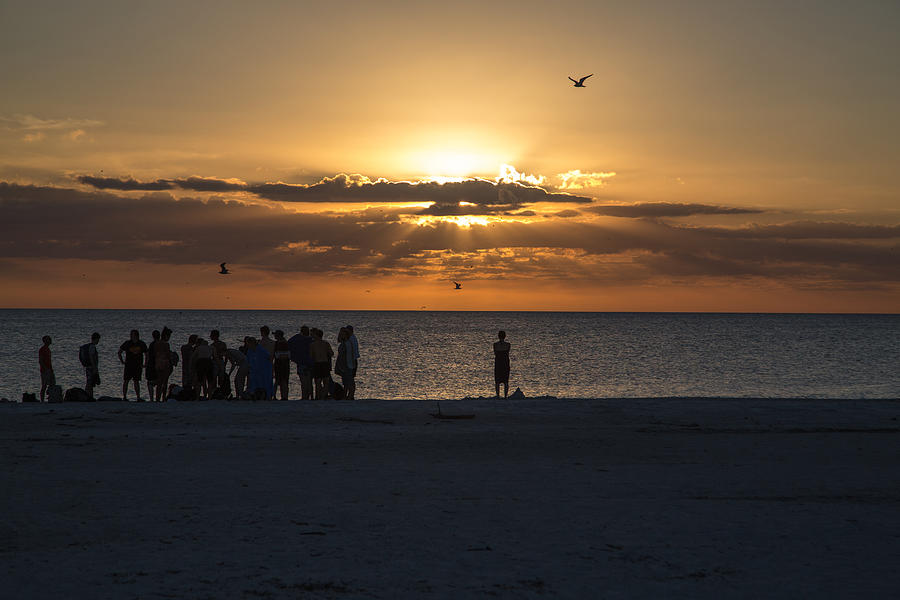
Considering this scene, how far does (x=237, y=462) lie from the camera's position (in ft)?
42.1

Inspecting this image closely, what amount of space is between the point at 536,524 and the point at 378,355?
69.6 meters

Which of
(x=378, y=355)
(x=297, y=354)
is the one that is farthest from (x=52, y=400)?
(x=378, y=355)

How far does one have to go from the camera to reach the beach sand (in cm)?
725

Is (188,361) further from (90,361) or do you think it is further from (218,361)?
(90,361)

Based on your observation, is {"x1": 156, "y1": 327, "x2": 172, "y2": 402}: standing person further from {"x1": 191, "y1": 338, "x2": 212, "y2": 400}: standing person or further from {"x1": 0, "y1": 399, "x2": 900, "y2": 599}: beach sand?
{"x1": 0, "y1": 399, "x2": 900, "y2": 599}: beach sand

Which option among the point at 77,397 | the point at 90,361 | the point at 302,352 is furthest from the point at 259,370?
the point at 77,397

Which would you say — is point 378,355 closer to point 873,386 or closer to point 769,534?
point 873,386

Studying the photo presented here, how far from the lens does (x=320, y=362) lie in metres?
21.6

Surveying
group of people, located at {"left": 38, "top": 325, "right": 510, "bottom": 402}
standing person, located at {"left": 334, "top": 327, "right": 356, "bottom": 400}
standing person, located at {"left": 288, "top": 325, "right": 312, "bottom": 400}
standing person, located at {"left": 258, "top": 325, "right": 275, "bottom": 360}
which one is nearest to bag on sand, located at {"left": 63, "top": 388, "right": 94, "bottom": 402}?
group of people, located at {"left": 38, "top": 325, "right": 510, "bottom": 402}

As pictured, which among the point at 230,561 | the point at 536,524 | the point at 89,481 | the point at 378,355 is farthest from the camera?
the point at 378,355

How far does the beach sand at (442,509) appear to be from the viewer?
23.8ft

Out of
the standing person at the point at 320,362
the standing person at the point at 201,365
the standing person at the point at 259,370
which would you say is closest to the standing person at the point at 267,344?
the standing person at the point at 259,370

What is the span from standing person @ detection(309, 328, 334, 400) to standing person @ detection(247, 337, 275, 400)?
115 centimetres

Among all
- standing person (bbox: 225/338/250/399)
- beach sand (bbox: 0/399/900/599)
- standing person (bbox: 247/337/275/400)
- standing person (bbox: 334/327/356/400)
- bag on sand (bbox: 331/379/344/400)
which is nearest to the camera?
beach sand (bbox: 0/399/900/599)
